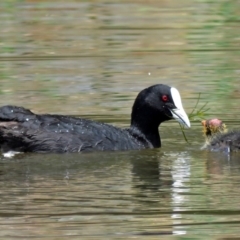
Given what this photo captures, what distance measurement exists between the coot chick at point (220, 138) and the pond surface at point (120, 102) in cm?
9

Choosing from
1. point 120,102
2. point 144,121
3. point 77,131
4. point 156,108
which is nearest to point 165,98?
point 156,108

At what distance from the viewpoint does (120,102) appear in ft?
42.1

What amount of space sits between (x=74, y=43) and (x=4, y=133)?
273 inches

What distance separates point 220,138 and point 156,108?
86 cm

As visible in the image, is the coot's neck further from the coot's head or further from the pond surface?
the pond surface

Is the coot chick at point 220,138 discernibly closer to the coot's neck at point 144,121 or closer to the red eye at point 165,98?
the red eye at point 165,98

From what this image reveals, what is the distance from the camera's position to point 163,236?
756 centimetres

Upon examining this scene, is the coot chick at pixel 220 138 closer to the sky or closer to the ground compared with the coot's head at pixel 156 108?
closer to the ground

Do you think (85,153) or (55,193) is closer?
(55,193)

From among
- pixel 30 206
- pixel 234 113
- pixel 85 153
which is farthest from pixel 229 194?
pixel 234 113

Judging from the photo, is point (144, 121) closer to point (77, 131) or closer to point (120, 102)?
point (77, 131)

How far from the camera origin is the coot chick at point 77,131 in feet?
34.3

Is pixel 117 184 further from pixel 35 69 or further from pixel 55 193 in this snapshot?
pixel 35 69

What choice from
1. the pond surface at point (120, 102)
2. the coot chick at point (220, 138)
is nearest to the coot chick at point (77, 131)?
the pond surface at point (120, 102)
